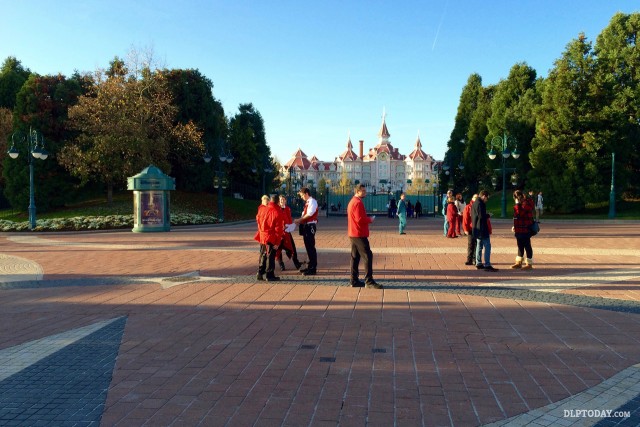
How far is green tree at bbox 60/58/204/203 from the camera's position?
29.9 m

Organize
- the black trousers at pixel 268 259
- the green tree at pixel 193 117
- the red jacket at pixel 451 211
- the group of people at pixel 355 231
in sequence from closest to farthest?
1. the group of people at pixel 355 231
2. the black trousers at pixel 268 259
3. the red jacket at pixel 451 211
4. the green tree at pixel 193 117

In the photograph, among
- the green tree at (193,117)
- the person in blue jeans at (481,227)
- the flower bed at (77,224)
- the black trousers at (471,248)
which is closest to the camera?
the person in blue jeans at (481,227)

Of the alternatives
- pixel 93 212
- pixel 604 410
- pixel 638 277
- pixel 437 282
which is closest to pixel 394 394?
pixel 604 410

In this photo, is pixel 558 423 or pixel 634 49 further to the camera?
pixel 634 49

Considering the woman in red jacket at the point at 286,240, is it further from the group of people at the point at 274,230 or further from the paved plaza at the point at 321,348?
the paved plaza at the point at 321,348

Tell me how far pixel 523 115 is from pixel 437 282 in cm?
3661

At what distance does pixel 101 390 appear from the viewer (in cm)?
449

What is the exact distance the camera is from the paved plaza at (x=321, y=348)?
4023 mm

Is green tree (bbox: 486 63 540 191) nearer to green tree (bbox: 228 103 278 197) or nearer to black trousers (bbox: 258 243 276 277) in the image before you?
green tree (bbox: 228 103 278 197)

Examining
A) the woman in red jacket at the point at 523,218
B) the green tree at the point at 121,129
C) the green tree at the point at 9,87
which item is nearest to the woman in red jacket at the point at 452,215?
the woman in red jacket at the point at 523,218

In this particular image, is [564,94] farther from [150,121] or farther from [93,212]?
[93,212]

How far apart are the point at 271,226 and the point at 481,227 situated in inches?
174

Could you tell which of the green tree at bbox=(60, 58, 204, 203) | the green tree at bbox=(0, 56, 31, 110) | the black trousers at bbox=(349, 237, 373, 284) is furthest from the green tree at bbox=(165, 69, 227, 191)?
the black trousers at bbox=(349, 237, 373, 284)
